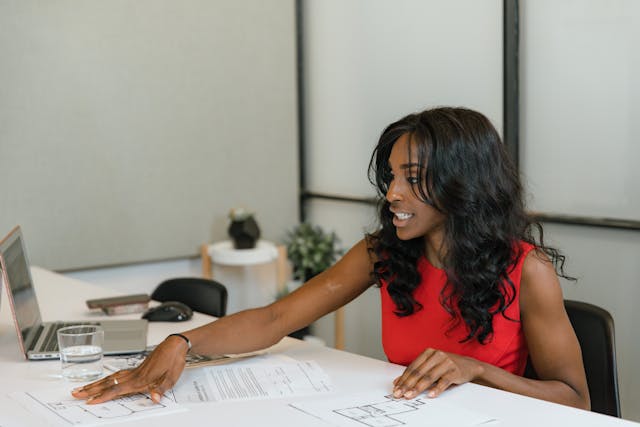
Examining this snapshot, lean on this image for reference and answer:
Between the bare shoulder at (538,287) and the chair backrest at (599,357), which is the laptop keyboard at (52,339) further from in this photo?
the chair backrest at (599,357)

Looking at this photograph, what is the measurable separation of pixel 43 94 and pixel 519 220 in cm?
237

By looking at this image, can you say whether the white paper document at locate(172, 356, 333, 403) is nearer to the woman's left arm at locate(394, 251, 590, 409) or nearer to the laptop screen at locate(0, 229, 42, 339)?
the woman's left arm at locate(394, 251, 590, 409)

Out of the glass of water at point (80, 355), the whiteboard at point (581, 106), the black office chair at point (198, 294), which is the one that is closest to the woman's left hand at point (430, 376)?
the glass of water at point (80, 355)

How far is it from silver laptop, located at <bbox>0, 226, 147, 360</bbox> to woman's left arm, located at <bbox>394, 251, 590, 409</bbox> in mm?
800

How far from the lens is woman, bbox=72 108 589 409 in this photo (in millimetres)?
1841

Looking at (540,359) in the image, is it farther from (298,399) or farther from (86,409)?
(86,409)

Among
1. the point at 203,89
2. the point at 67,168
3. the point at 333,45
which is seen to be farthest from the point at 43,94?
the point at 333,45

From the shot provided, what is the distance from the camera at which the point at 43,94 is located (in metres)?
3.60

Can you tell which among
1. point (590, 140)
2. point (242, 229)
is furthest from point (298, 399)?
point (242, 229)

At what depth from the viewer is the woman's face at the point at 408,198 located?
1940 millimetres

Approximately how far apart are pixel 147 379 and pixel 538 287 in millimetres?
869

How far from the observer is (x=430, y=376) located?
1.66 meters

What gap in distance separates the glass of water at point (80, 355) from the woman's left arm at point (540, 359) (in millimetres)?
662

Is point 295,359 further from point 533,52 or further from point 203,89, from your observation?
point 203,89
